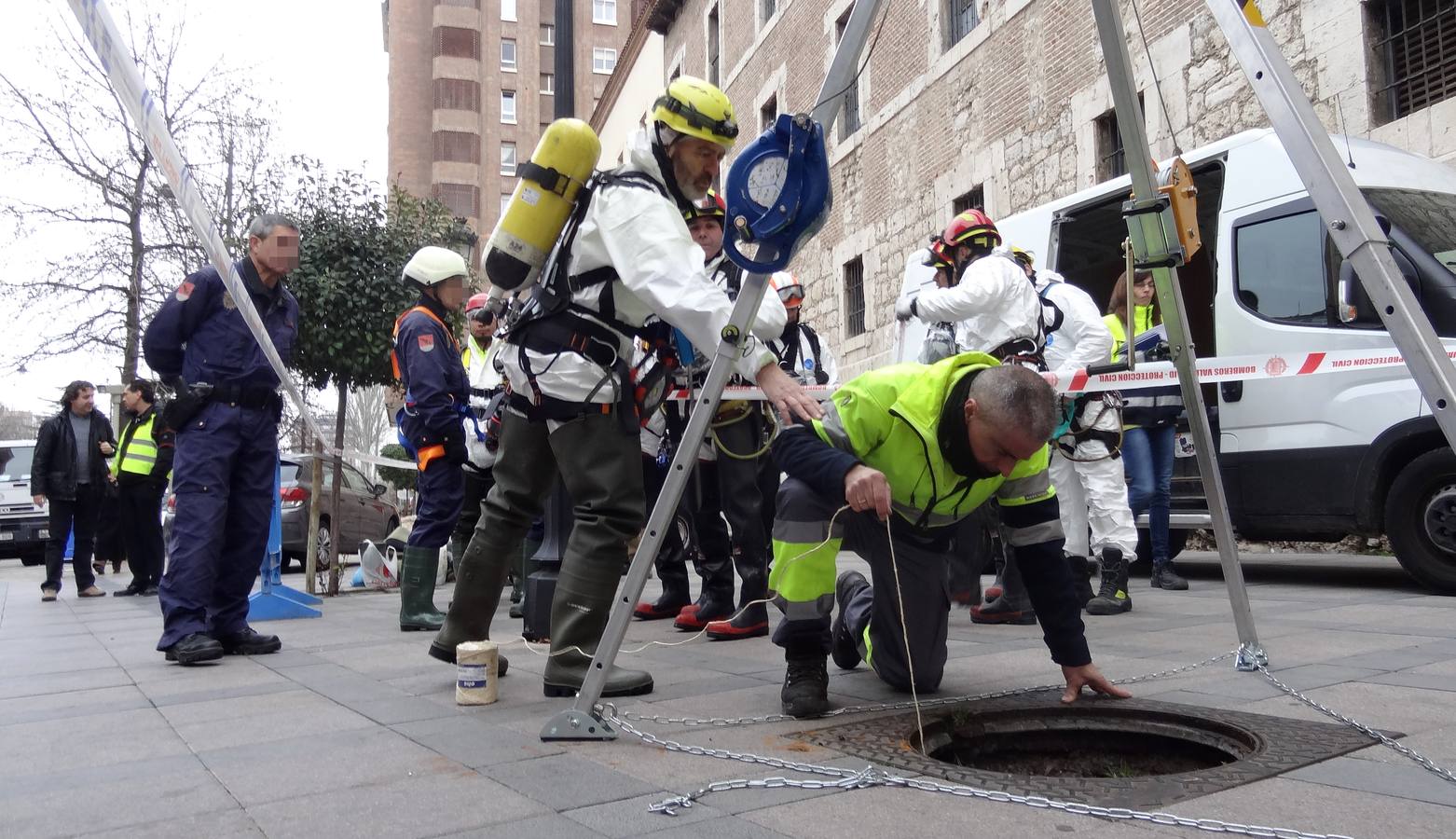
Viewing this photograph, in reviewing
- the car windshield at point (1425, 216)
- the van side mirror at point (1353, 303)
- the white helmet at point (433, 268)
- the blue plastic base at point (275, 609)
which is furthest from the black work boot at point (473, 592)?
the car windshield at point (1425, 216)

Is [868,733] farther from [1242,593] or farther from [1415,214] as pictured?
[1415,214]

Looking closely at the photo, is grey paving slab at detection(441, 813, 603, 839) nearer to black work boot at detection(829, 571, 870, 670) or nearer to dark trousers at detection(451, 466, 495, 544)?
black work boot at detection(829, 571, 870, 670)

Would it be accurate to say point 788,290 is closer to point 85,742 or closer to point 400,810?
point 85,742

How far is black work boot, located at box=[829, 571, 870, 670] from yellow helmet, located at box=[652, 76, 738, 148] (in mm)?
1575

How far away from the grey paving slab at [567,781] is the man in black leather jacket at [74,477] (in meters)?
9.10

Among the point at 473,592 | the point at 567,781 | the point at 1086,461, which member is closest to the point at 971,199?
the point at 1086,461

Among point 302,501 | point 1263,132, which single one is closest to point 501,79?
point 302,501

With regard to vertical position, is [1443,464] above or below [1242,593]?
above

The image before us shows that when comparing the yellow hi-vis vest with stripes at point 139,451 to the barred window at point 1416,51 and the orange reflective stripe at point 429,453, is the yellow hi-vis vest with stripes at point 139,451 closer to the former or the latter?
the orange reflective stripe at point 429,453

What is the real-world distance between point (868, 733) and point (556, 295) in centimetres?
162

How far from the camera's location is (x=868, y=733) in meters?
2.93

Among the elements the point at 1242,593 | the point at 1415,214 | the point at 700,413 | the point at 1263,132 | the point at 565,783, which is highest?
the point at 1263,132

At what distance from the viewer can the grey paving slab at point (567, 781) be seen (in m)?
2.38

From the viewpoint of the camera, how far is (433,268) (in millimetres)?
5715
